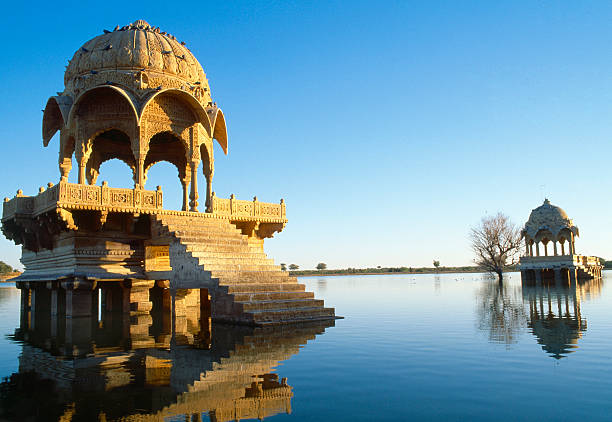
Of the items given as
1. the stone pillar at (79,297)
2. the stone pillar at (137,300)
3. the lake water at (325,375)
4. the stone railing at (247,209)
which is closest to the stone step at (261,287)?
the lake water at (325,375)

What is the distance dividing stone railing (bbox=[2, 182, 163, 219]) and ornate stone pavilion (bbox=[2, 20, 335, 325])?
37 mm

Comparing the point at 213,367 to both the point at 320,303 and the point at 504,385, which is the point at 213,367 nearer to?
the point at 504,385

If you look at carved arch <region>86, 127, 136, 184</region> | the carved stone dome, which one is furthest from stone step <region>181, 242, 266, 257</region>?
carved arch <region>86, 127, 136, 184</region>

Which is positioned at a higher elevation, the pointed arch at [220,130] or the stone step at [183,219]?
the pointed arch at [220,130]

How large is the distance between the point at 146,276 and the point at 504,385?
15456mm

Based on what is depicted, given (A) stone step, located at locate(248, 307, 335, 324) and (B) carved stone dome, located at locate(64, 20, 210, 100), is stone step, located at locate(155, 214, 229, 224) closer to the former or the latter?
(B) carved stone dome, located at locate(64, 20, 210, 100)

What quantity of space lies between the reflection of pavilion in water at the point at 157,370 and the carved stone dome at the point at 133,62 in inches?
415

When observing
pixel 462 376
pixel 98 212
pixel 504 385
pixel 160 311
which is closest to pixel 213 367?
pixel 462 376

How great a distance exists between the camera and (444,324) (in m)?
14.8

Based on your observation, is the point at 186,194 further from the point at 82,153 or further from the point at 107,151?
the point at 107,151

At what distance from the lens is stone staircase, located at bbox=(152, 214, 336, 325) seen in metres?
14.7

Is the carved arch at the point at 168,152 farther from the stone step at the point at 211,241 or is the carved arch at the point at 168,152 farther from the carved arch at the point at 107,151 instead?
the stone step at the point at 211,241

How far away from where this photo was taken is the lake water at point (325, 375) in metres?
6.06

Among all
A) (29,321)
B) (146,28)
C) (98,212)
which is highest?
(146,28)
